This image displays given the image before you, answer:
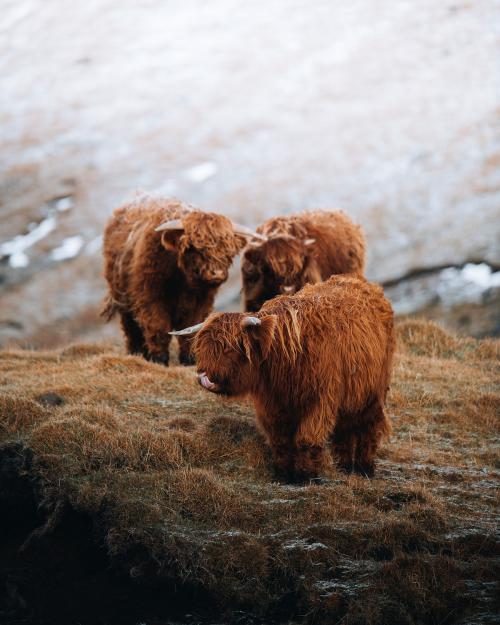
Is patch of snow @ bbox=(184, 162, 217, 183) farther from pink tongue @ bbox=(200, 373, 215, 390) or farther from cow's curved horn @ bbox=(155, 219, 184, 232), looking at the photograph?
pink tongue @ bbox=(200, 373, 215, 390)

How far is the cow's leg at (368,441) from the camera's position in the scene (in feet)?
20.3

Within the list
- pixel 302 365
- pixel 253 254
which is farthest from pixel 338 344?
pixel 253 254

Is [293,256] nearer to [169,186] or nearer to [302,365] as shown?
[302,365]

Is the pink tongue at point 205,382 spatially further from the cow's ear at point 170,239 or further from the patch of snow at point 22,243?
the patch of snow at point 22,243

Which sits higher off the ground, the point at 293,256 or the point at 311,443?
the point at 311,443

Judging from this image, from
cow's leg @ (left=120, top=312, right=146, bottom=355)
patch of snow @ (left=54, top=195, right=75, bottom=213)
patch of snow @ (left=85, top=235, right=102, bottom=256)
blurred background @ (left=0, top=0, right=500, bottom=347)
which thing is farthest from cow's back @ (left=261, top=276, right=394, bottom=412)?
patch of snow @ (left=54, top=195, right=75, bottom=213)

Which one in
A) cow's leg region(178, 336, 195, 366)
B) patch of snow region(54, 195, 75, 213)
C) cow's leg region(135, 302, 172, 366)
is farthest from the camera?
patch of snow region(54, 195, 75, 213)

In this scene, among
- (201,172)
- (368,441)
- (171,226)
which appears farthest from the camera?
(201,172)

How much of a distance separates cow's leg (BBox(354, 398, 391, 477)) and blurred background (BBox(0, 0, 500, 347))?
940cm

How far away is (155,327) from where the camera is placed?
887 cm

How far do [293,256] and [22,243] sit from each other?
10.5 meters

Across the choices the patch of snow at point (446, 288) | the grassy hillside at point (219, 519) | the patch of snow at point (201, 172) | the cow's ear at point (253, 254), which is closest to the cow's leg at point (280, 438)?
the grassy hillside at point (219, 519)

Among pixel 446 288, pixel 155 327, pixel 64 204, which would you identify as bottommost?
pixel 446 288

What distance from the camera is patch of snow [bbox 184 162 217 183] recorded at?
61.7 ft
